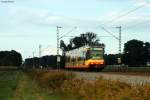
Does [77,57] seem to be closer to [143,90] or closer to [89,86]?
Answer: [89,86]

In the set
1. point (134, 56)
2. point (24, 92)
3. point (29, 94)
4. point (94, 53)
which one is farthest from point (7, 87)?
point (134, 56)

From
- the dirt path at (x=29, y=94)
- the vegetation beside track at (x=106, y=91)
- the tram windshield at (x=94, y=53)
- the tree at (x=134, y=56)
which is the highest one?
the tree at (x=134, y=56)

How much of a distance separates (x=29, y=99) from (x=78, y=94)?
6992mm

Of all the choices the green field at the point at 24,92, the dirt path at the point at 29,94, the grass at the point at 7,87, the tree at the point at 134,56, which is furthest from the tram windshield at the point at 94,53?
the tree at the point at 134,56

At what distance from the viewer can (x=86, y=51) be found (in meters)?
78.1

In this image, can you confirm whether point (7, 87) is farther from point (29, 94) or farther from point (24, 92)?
point (29, 94)

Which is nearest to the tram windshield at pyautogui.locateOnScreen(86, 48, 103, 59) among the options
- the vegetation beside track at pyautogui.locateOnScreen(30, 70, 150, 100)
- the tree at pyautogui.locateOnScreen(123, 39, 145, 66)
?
the vegetation beside track at pyautogui.locateOnScreen(30, 70, 150, 100)

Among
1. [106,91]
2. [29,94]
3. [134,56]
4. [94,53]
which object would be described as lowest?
[29,94]

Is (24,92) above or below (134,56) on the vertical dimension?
below

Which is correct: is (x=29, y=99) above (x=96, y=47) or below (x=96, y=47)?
below

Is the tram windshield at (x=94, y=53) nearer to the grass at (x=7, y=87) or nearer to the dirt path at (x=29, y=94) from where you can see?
the grass at (x=7, y=87)

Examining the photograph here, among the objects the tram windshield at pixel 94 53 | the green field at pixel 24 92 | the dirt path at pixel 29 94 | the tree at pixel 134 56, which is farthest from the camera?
the tree at pixel 134 56

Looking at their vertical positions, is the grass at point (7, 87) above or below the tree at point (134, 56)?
below

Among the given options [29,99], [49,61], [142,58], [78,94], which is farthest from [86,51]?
[49,61]
